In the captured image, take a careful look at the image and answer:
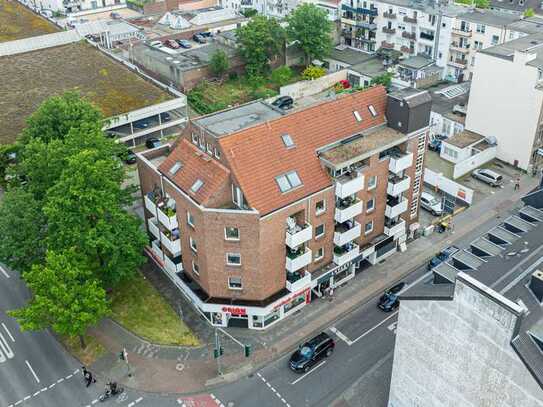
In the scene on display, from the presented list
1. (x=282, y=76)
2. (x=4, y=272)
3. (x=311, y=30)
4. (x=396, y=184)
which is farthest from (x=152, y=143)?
(x=396, y=184)

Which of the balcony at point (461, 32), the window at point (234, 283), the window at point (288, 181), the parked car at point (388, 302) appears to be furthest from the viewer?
the balcony at point (461, 32)

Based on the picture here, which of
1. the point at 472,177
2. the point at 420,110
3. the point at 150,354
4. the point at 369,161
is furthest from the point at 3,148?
the point at 472,177

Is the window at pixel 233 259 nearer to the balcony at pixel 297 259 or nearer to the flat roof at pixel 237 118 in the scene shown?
the balcony at pixel 297 259

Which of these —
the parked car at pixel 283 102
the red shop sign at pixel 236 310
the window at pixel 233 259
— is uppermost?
the parked car at pixel 283 102

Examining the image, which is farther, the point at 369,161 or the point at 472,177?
the point at 472,177

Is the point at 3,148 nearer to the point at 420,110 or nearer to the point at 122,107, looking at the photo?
the point at 122,107

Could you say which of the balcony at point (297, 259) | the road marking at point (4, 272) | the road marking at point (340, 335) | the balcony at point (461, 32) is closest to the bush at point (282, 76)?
the balcony at point (461, 32)

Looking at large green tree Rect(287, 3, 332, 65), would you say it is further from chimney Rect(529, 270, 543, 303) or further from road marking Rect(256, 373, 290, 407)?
chimney Rect(529, 270, 543, 303)
